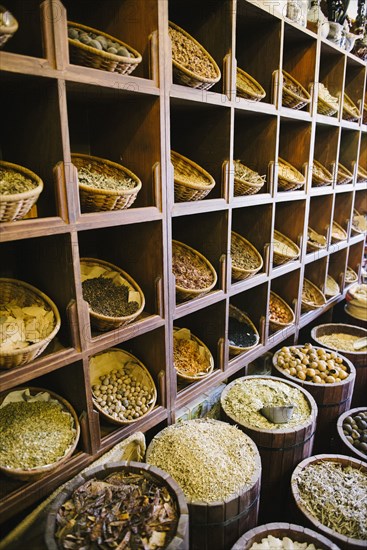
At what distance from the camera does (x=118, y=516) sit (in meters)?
1.31

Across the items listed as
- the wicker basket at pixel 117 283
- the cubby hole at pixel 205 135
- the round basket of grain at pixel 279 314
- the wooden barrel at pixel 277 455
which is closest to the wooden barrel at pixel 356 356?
the round basket of grain at pixel 279 314

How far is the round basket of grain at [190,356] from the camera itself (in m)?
2.03

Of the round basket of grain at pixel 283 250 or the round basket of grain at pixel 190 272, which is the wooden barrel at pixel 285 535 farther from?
the round basket of grain at pixel 283 250

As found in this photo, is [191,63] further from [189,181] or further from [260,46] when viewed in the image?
[260,46]

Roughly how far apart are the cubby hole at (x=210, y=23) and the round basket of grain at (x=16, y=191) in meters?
1.08

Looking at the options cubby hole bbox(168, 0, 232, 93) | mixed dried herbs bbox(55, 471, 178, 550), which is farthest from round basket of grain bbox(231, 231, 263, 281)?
mixed dried herbs bbox(55, 471, 178, 550)

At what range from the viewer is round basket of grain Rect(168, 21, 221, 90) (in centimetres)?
165

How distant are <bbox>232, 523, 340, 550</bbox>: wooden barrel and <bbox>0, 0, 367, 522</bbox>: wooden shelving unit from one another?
1.97ft

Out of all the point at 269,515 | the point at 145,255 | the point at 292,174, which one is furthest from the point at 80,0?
the point at 269,515

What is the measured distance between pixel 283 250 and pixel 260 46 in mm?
1231

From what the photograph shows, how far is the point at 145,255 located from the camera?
177 cm

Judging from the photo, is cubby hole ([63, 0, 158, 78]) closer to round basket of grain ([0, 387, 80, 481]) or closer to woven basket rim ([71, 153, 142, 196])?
woven basket rim ([71, 153, 142, 196])

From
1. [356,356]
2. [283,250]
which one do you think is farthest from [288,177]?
[356,356]

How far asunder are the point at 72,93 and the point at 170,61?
41 cm
